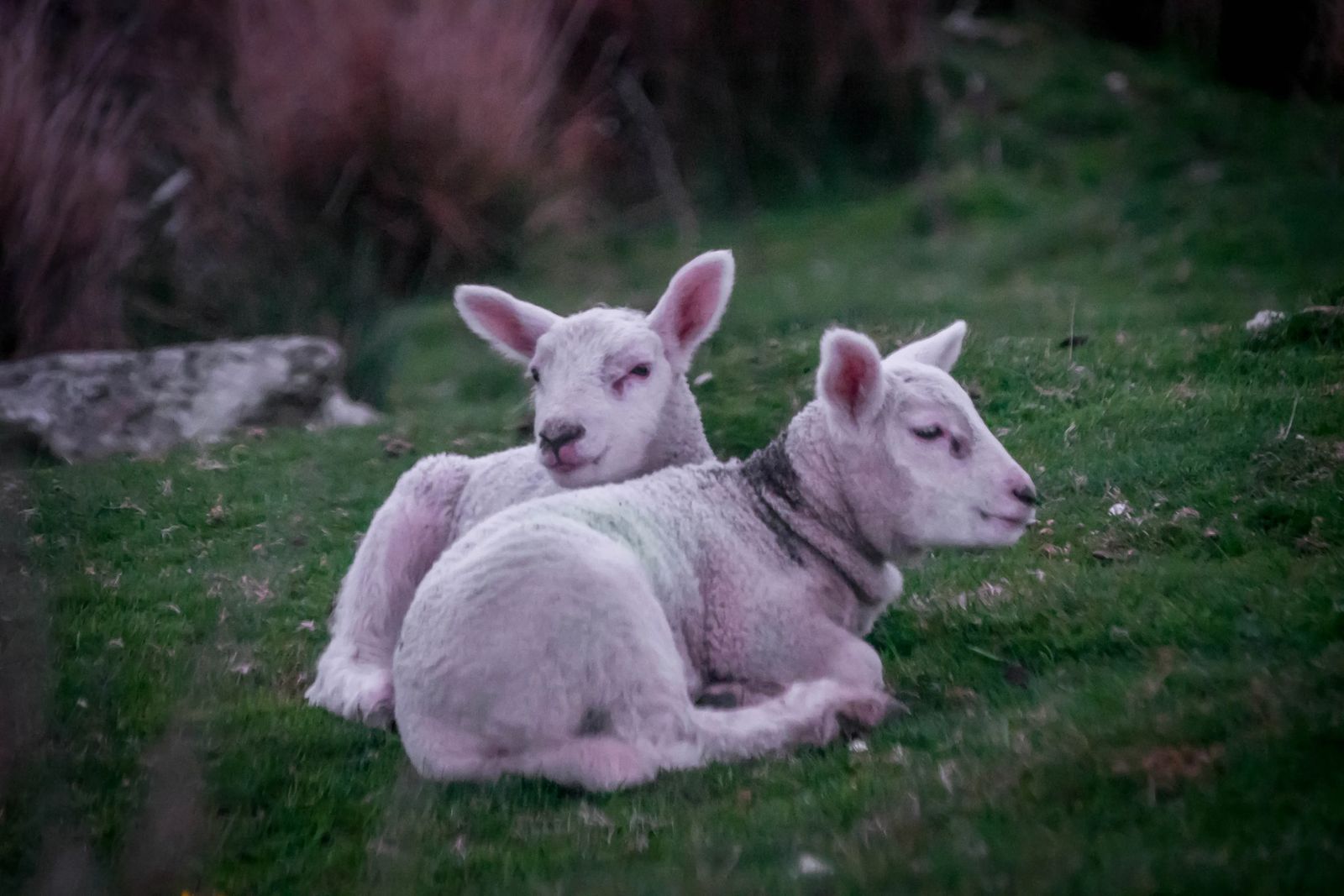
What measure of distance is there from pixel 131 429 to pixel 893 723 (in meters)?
6.15

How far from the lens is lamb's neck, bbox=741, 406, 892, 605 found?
16.2 ft

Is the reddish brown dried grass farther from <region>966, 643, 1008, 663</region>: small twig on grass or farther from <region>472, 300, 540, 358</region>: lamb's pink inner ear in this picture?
<region>966, 643, 1008, 663</region>: small twig on grass

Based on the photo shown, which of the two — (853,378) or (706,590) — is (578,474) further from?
(853,378)

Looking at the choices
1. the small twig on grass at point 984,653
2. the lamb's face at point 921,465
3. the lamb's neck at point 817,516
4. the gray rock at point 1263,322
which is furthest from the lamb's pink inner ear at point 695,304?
the gray rock at point 1263,322

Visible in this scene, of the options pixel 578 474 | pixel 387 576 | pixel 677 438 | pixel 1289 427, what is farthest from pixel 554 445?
pixel 1289 427

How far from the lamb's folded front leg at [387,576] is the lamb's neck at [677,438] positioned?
747 millimetres

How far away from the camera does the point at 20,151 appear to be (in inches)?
404

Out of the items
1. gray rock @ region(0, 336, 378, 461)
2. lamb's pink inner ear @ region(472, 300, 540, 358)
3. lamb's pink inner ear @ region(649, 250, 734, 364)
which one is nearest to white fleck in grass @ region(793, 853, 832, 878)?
lamb's pink inner ear @ region(649, 250, 734, 364)

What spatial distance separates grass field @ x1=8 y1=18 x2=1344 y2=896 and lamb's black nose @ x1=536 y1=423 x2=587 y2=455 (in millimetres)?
1182

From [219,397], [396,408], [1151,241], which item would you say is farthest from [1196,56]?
[219,397]

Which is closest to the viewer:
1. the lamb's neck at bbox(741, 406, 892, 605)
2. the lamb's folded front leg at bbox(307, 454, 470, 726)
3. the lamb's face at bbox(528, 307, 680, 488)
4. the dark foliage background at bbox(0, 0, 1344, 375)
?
the lamb's neck at bbox(741, 406, 892, 605)

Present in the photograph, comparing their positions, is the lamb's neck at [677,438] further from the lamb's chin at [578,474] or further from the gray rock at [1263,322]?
the gray rock at [1263,322]

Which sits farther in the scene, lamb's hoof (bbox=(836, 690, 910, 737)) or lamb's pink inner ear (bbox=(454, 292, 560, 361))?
lamb's pink inner ear (bbox=(454, 292, 560, 361))

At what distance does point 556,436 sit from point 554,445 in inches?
1.3
